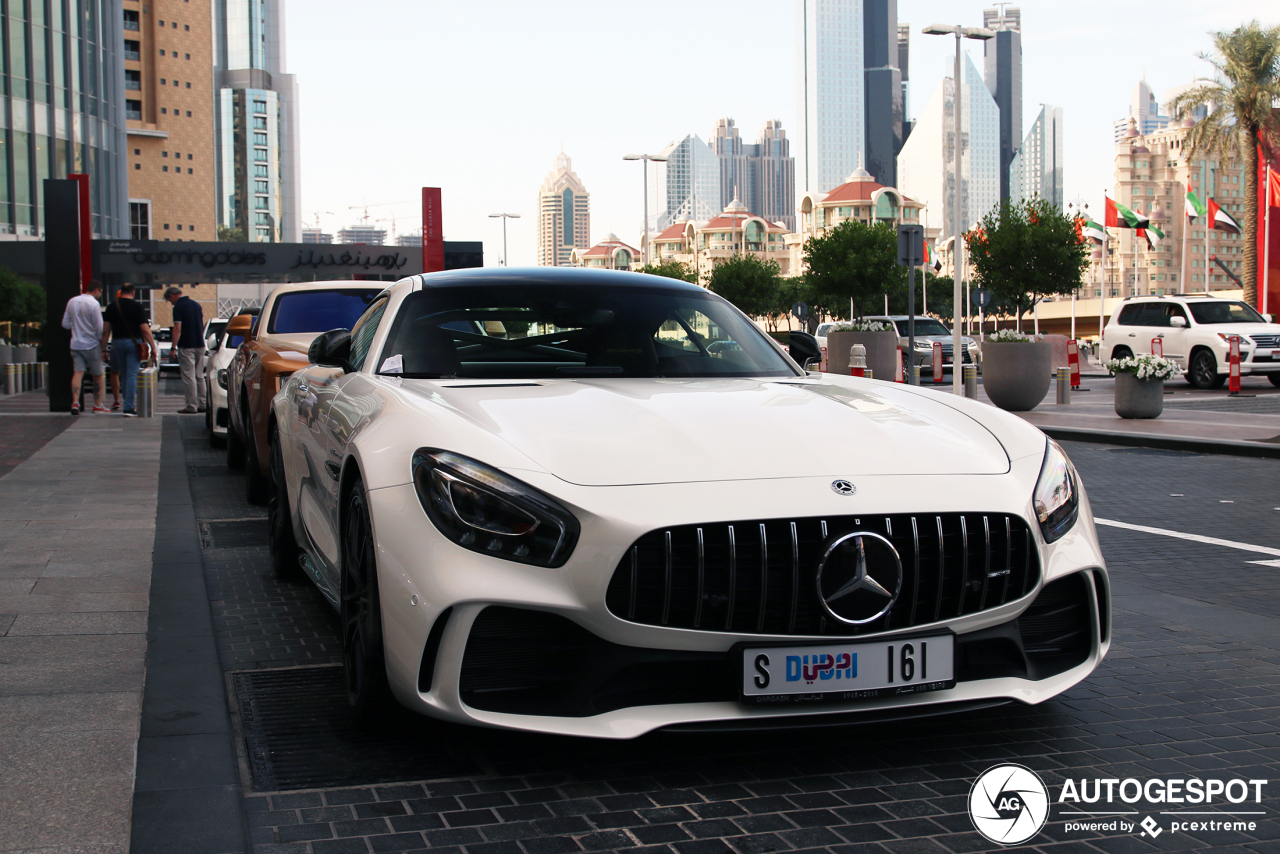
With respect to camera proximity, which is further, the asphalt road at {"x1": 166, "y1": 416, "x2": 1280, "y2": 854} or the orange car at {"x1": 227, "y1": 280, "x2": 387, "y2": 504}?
the orange car at {"x1": 227, "y1": 280, "x2": 387, "y2": 504}

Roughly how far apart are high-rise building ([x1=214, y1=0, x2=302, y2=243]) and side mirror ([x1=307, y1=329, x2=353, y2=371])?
614ft

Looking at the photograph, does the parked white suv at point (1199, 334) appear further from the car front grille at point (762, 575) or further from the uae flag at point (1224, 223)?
the uae flag at point (1224, 223)

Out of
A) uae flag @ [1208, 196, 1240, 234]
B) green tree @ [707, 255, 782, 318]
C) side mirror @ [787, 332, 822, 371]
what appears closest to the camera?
side mirror @ [787, 332, 822, 371]

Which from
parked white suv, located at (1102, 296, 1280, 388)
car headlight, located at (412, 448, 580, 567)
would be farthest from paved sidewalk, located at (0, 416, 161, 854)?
parked white suv, located at (1102, 296, 1280, 388)

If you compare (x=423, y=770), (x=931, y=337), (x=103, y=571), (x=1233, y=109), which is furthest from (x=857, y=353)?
(x=1233, y=109)

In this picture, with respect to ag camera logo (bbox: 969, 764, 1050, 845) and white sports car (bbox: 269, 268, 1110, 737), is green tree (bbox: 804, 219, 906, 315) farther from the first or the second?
ag camera logo (bbox: 969, 764, 1050, 845)

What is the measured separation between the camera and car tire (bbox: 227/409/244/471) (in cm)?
1061

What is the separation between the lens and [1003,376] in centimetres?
1841

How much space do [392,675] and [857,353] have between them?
786 inches

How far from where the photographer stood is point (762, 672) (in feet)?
9.61

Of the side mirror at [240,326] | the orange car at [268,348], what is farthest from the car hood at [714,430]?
the side mirror at [240,326]

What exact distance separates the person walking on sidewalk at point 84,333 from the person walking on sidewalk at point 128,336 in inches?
9.9

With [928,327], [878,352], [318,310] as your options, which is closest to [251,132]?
[928,327]

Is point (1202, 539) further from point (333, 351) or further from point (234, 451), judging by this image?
point (234, 451)
